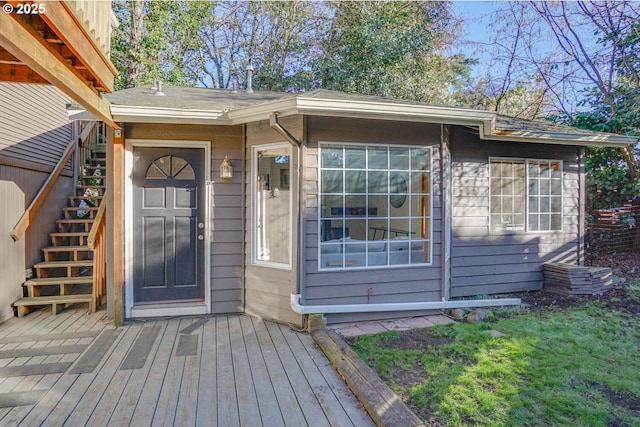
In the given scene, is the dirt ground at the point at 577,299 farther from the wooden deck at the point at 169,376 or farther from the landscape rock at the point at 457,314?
the wooden deck at the point at 169,376

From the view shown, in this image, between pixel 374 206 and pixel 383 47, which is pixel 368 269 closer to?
pixel 374 206

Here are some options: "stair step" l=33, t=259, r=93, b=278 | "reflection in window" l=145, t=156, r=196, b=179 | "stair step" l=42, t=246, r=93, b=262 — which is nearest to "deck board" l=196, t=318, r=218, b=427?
"reflection in window" l=145, t=156, r=196, b=179

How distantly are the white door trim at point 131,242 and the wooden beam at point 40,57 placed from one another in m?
1.38

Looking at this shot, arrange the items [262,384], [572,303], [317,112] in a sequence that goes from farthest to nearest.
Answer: [572,303], [317,112], [262,384]

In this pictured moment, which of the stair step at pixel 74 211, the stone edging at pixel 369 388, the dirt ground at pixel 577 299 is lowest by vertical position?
the stone edging at pixel 369 388

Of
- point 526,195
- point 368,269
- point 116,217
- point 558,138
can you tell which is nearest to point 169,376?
point 116,217

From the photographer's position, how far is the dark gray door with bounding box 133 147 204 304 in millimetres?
4043

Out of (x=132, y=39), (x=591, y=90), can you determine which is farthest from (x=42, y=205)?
(x=591, y=90)

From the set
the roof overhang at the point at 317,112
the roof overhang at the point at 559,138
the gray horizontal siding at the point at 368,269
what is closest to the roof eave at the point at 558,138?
the roof overhang at the point at 559,138

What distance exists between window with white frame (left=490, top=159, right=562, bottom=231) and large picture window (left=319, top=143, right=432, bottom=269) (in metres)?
1.32

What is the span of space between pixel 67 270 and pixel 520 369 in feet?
17.8

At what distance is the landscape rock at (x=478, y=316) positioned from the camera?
396cm

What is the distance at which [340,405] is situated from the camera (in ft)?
7.66

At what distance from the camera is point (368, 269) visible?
3.94 metres
